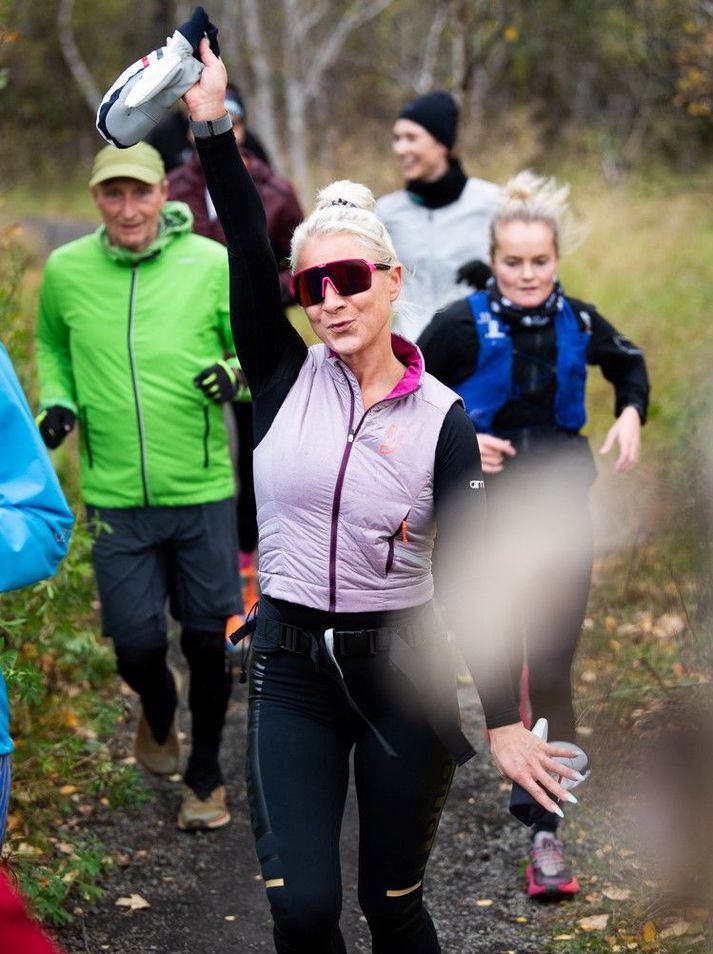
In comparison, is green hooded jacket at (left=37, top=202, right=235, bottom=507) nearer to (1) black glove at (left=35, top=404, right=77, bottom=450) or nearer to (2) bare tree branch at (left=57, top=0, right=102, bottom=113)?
(1) black glove at (left=35, top=404, right=77, bottom=450)

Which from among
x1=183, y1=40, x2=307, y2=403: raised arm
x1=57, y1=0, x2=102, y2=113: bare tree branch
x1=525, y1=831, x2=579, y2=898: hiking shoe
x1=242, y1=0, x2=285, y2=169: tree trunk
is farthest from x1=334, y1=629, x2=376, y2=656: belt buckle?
x1=57, y1=0, x2=102, y2=113: bare tree branch

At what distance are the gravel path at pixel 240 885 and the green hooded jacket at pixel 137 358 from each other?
1.28 meters

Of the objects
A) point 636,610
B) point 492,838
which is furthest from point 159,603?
point 636,610

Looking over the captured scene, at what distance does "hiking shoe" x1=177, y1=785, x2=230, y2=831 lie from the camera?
16.5ft

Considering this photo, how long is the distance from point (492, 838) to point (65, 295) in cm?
257

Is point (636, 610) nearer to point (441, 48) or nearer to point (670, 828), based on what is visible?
point (670, 828)

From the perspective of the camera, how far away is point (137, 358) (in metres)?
4.75

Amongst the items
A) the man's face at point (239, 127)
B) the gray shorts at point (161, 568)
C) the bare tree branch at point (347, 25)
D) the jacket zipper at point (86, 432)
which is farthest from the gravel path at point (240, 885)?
the bare tree branch at point (347, 25)

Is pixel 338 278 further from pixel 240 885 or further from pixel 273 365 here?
pixel 240 885

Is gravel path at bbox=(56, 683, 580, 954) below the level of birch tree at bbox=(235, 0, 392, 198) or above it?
below

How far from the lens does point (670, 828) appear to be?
14.1 feet

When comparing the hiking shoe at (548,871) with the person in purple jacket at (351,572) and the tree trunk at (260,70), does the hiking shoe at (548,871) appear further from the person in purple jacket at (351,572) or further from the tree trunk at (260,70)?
the tree trunk at (260,70)

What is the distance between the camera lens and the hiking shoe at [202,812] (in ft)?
16.5

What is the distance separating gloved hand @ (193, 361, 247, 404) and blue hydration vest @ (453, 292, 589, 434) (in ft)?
2.61
